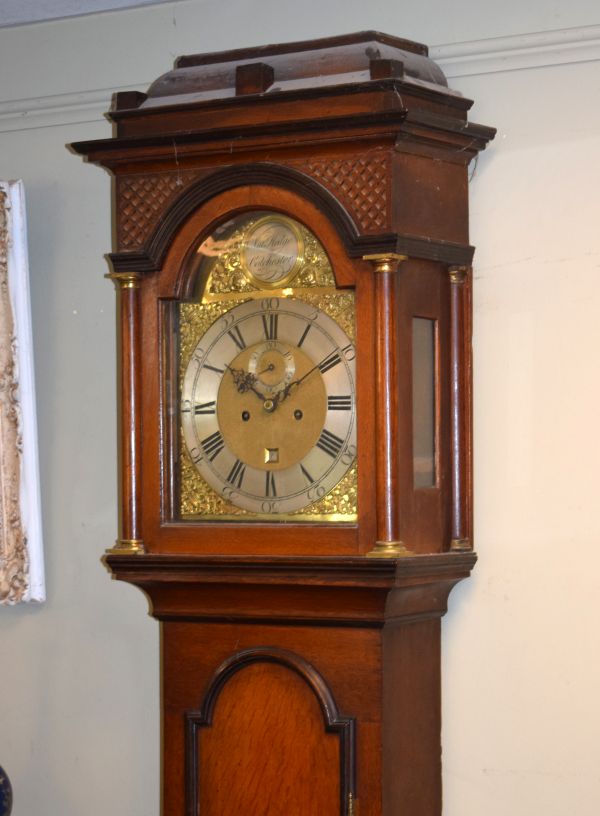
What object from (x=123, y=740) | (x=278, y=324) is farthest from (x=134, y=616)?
(x=278, y=324)

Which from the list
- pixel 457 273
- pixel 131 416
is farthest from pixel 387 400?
pixel 131 416

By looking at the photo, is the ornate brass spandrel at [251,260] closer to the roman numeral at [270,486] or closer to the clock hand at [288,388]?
the clock hand at [288,388]

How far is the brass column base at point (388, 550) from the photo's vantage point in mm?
2410

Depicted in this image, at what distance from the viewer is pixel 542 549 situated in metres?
2.70

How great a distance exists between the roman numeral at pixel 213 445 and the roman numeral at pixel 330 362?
25 centimetres

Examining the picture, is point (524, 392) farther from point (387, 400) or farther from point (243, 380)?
point (243, 380)

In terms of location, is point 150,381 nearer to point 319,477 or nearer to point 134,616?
point 319,477

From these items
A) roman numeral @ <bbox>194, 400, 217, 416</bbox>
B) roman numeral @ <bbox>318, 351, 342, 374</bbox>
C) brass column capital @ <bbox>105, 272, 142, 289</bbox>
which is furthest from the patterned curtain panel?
roman numeral @ <bbox>318, 351, 342, 374</bbox>

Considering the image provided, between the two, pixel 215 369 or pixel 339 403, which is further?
pixel 215 369

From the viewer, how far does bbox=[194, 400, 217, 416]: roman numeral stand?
2643mm

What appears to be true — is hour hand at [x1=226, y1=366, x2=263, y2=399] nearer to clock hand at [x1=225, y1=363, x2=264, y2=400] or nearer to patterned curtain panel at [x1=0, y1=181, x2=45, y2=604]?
clock hand at [x1=225, y1=363, x2=264, y2=400]

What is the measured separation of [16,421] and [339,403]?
93 centimetres

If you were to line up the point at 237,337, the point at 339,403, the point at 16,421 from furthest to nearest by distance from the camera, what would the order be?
the point at 16,421 < the point at 237,337 < the point at 339,403

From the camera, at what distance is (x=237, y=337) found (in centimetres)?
264
